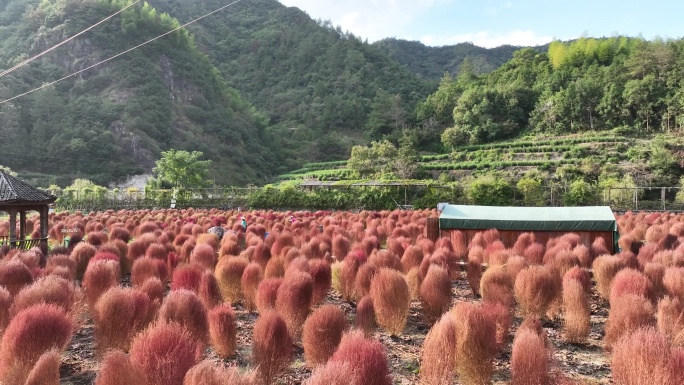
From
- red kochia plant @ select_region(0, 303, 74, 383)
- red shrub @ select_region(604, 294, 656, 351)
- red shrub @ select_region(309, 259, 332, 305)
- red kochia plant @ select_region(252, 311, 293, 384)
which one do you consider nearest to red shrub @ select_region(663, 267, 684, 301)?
red shrub @ select_region(604, 294, 656, 351)

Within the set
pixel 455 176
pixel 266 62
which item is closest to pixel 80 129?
pixel 455 176

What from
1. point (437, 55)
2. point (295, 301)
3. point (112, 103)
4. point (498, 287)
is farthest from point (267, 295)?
point (437, 55)

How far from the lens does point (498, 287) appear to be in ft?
24.8

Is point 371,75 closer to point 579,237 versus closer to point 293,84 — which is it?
point 293,84

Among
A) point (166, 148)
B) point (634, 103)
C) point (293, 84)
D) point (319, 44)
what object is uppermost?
point (319, 44)

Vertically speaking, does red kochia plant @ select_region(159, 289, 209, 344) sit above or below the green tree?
below

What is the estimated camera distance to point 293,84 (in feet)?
386

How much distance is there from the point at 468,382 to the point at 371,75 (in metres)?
113

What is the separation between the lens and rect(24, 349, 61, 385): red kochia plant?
13.4 feet

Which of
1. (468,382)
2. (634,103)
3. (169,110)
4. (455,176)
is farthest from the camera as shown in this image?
(169,110)

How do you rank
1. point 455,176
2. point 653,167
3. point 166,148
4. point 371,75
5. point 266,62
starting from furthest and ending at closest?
point 266,62
point 371,75
point 166,148
point 455,176
point 653,167

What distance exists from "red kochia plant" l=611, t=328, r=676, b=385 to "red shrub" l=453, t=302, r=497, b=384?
3.93 feet

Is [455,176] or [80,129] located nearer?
[455,176]

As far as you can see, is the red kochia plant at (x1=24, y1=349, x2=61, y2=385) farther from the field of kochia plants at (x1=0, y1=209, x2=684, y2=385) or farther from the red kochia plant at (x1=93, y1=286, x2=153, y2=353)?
the red kochia plant at (x1=93, y1=286, x2=153, y2=353)
